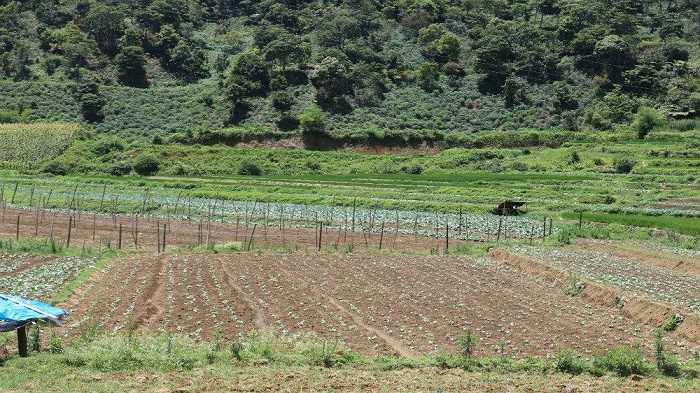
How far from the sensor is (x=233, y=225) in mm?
45594

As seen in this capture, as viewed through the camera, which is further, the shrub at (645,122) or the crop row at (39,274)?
the shrub at (645,122)

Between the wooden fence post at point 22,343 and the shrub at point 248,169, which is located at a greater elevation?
the wooden fence post at point 22,343

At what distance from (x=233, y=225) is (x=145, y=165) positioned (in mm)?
29792

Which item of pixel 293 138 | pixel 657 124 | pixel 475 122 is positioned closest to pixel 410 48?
pixel 475 122

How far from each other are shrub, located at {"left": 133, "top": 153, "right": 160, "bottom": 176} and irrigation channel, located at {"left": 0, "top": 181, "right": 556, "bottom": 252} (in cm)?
1363

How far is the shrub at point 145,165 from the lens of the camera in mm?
72625

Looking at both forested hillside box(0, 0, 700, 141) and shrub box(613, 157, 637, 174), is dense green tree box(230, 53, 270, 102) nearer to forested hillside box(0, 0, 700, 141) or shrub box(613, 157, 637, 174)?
forested hillside box(0, 0, 700, 141)

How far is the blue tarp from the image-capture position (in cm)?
1534

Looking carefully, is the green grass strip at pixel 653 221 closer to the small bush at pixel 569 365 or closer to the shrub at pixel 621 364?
the shrub at pixel 621 364

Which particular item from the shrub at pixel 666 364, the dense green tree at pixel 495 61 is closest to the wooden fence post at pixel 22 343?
the shrub at pixel 666 364

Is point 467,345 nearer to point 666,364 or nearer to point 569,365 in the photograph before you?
point 569,365

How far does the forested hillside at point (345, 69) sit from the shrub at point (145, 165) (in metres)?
10.9

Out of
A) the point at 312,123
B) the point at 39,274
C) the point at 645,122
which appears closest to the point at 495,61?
the point at 645,122

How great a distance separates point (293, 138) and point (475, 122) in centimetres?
2142
